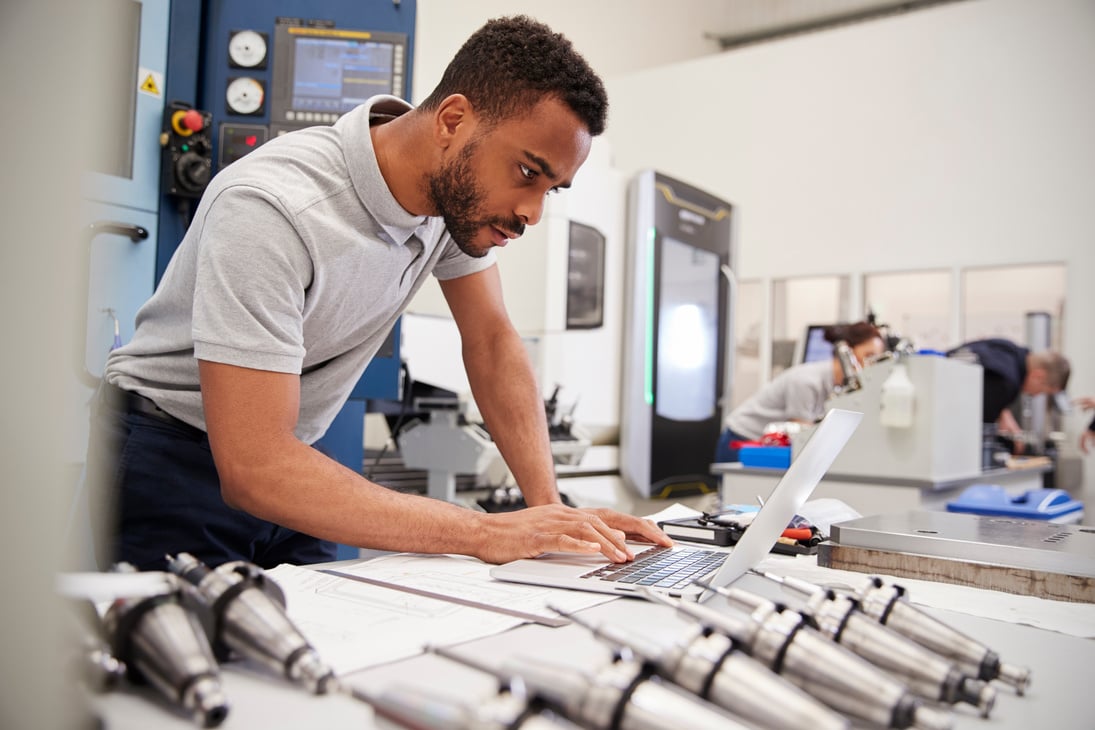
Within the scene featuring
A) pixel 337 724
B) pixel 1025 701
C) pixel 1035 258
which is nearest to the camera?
pixel 337 724

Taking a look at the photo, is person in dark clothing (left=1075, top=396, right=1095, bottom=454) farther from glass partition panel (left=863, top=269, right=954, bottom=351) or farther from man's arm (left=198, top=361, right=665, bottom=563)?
man's arm (left=198, top=361, right=665, bottom=563)

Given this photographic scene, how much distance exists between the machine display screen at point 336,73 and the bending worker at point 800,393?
7.76ft

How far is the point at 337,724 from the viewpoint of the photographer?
52 cm

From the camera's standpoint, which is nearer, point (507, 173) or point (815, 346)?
point (507, 173)

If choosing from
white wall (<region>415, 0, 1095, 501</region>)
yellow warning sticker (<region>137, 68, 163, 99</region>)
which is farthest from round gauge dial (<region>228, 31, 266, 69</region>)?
white wall (<region>415, 0, 1095, 501</region>)

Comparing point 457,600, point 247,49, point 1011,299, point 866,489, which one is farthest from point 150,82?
point 1011,299

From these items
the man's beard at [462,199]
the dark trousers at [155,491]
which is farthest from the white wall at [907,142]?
the dark trousers at [155,491]

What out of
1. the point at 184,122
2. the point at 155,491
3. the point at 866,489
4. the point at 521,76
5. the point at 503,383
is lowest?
the point at 866,489

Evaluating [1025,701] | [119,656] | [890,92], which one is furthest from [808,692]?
[890,92]

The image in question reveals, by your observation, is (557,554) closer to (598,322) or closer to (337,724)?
(337,724)

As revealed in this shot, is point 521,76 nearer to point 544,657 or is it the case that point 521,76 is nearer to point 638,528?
point 638,528

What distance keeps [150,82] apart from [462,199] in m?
1.22

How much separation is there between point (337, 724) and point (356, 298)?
0.83m

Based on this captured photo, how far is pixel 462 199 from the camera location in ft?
4.08
